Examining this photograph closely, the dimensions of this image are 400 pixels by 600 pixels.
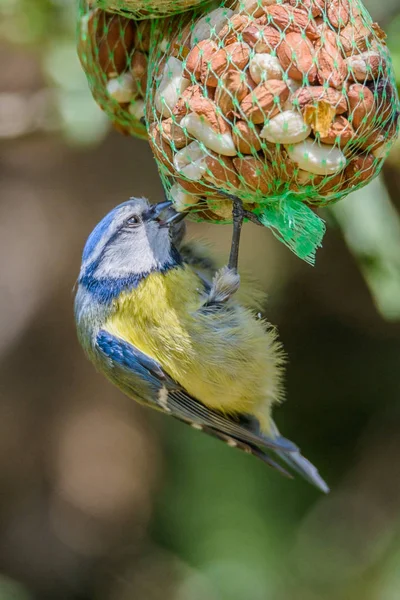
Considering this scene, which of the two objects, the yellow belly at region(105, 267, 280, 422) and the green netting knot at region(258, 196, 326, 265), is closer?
the green netting knot at region(258, 196, 326, 265)

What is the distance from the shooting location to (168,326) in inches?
98.7

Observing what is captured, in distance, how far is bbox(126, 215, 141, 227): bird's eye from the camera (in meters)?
2.58

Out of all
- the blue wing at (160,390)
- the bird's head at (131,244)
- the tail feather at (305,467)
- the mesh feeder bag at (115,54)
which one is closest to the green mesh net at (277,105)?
the mesh feeder bag at (115,54)

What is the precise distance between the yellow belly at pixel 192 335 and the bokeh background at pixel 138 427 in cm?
44

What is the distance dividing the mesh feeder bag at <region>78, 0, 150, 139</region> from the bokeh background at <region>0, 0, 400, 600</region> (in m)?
0.42

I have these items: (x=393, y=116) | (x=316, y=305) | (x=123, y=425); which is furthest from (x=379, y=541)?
(x=393, y=116)

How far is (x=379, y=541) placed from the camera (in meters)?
3.77

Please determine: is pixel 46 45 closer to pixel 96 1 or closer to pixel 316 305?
pixel 96 1

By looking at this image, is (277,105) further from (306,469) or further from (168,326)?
(306,469)

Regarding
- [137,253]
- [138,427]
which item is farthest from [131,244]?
[138,427]

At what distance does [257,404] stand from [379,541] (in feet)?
4.71

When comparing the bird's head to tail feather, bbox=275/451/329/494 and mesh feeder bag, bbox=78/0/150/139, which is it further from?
tail feather, bbox=275/451/329/494

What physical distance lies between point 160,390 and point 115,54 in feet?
3.50

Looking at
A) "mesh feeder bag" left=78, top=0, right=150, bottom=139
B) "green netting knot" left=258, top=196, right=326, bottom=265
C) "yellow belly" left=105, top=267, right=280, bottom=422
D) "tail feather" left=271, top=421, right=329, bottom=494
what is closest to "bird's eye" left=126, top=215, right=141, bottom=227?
"yellow belly" left=105, top=267, right=280, bottom=422
